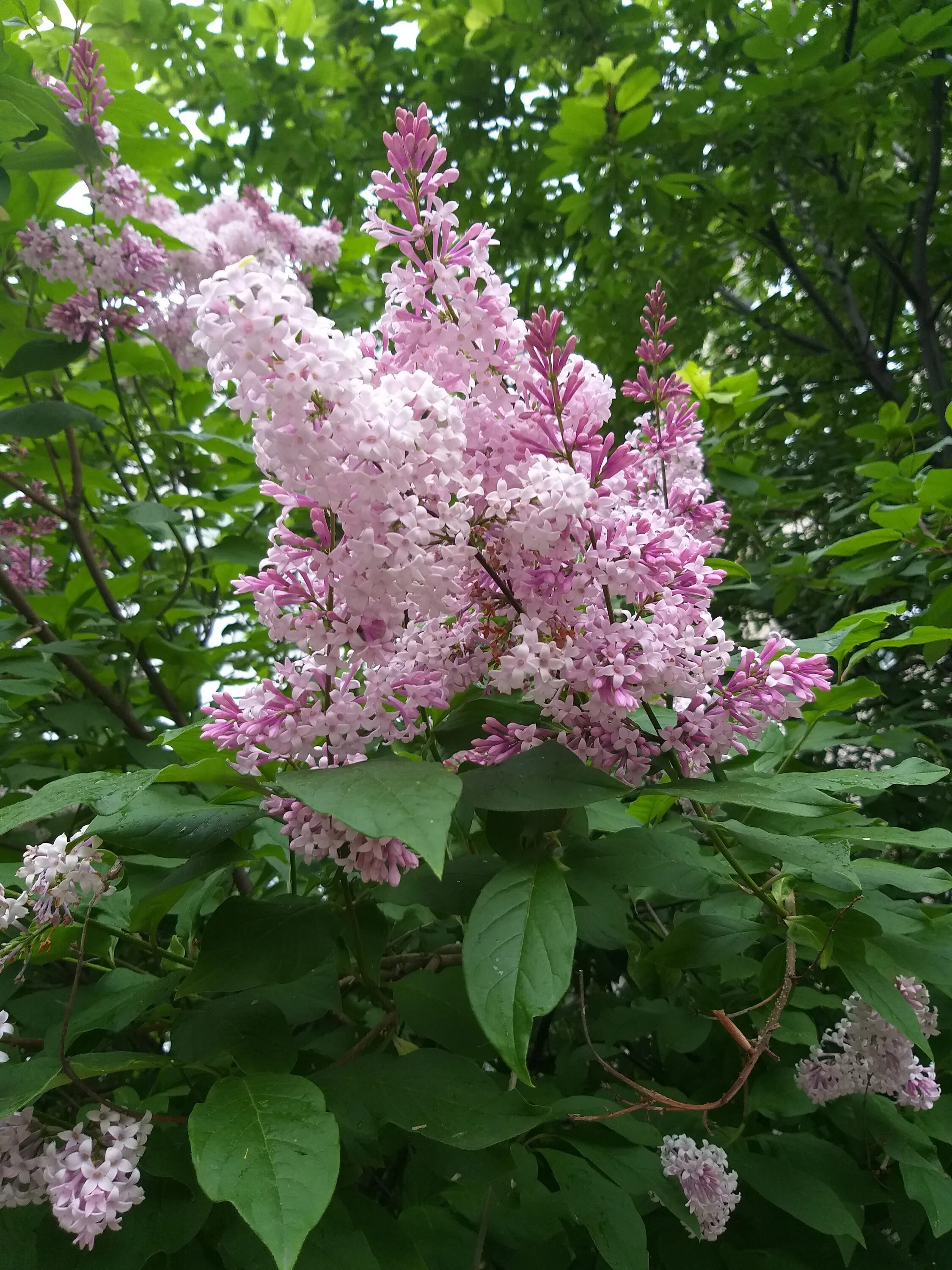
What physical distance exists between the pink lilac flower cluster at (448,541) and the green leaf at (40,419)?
2.70 feet

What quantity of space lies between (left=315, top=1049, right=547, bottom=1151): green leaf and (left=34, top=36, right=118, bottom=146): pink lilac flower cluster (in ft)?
6.64

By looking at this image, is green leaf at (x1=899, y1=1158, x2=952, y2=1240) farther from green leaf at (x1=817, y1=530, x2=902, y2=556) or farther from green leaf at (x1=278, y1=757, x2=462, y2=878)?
green leaf at (x1=817, y1=530, x2=902, y2=556)

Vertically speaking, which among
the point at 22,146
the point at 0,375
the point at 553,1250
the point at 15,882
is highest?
the point at 22,146

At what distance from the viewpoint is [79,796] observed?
834 millimetres

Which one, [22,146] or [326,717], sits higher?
[22,146]

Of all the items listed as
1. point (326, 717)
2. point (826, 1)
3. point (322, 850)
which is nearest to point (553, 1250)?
point (322, 850)

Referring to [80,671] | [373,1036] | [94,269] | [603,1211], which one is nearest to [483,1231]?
[603,1211]

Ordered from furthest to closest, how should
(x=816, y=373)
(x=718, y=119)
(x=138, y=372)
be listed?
(x=816, y=373)
(x=718, y=119)
(x=138, y=372)

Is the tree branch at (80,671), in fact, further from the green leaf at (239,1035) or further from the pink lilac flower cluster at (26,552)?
the green leaf at (239,1035)

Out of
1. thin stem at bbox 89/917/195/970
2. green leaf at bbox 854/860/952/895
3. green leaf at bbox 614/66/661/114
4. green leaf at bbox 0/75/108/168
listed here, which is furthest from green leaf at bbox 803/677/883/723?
green leaf at bbox 614/66/661/114

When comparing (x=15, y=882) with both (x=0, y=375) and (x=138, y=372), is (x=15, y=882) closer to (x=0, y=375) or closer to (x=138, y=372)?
(x=0, y=375)

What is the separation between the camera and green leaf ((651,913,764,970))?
1150 millimetres

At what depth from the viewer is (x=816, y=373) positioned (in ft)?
11.5

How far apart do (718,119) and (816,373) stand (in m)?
1.21
